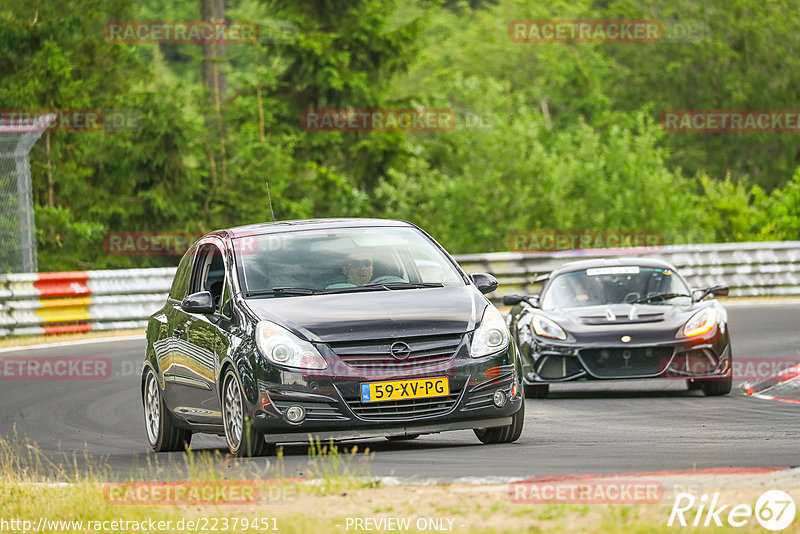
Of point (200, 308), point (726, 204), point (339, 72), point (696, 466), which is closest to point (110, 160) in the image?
point (339, 72)

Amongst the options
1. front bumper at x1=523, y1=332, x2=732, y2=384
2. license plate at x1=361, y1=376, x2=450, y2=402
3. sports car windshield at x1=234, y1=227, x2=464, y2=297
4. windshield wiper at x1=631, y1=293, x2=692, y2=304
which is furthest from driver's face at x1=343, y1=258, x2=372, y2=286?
windshield wiper at x1=631, y1=293, x2=692, y2=304

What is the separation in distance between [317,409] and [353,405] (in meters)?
0.23

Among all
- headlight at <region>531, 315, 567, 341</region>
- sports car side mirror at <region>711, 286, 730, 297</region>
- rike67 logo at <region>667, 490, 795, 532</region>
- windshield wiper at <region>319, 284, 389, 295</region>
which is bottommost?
headlight at <region>531, 315, 567, 341</region>

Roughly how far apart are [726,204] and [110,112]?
672 inches

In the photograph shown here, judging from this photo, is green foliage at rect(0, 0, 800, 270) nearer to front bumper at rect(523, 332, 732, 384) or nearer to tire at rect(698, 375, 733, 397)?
front bumper at rect(523, 332, 732, 384)

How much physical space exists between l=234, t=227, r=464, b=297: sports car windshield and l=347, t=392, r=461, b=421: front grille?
1.06 m

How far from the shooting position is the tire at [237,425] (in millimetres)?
9594

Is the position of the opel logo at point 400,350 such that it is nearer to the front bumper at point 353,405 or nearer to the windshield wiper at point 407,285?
the front bumper at point 353,405

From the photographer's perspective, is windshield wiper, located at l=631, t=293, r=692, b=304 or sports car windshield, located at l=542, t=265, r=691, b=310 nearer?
windshield wiper, located at l=631, t=293, r=692, b=304

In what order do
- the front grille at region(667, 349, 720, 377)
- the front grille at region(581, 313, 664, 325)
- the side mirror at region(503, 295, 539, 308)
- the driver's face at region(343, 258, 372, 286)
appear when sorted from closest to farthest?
the driver's face at region(343, 258, 372, 286) → the front grille at region(667, 349, 720, 377) → the front grille at region(581, 313, 664, 325) → the side mirror at region(503, 295, 539, 308)

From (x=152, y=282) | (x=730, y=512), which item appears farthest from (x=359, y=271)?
(x=152, y=282)

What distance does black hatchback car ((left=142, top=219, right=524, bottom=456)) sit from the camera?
9383 mm

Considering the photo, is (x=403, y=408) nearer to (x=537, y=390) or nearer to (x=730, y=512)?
(x=730, y=512)

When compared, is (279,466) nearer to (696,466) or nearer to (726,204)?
(696,466)
